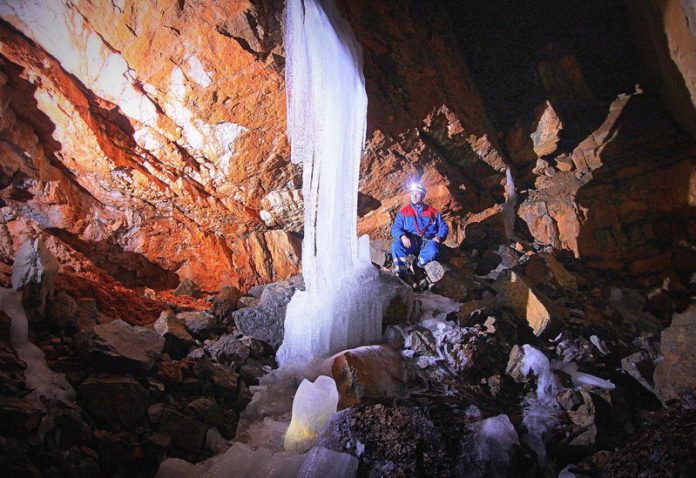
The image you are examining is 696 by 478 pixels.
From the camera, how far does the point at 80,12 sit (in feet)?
13.9

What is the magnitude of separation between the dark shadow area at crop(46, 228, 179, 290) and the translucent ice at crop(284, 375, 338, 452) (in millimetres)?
4805

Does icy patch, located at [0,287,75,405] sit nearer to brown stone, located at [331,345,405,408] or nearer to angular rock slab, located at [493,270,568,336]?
brown stone, located at [331,345,405,408]

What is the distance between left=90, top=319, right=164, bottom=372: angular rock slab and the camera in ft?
9.71

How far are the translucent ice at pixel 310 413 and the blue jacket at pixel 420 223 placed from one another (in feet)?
13.4

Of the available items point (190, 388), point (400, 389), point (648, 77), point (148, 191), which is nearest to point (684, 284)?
point (648, 77)

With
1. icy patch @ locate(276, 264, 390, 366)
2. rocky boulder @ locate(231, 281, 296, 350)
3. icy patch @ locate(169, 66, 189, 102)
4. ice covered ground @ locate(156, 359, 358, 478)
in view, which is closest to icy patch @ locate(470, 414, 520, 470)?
ice covered ground @ locate(156, 359, 358, 478)

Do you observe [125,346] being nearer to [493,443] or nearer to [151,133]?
[493,443]

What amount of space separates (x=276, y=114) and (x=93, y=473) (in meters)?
4.59

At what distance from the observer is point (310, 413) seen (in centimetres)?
283

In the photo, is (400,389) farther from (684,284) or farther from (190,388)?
(684,284)

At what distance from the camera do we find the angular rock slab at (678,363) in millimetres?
3582

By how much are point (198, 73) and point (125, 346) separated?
3458 mm

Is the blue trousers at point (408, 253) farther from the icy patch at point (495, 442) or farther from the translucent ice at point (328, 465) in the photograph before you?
the translucent ice at point (328, 465)

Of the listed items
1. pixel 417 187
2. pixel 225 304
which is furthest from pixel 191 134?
pixel 417 187
